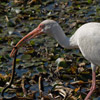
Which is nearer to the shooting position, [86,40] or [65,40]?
[86,40]

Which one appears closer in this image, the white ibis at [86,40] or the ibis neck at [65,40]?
the white ibis at [86,40]

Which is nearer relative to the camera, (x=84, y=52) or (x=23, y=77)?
(x=84, y=52)

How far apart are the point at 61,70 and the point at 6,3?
524cm

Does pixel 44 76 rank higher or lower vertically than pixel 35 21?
lower

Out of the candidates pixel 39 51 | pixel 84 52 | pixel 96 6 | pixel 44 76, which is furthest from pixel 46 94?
pixel 96 6

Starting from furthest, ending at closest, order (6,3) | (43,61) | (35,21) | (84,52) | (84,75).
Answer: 1. (6,3)
2. (35,21)
3. (43,61)
4. (84,75)
5. (84,52)

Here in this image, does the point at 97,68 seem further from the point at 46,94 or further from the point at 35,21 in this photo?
the point at 35,21

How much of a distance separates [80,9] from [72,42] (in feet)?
13.2

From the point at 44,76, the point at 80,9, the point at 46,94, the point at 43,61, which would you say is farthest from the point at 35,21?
the point at 46,94

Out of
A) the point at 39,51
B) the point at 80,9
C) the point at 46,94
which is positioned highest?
the point at 80,9

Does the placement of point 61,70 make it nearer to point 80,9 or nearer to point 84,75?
point 84,75

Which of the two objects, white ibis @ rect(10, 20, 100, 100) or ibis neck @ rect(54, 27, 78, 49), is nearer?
white ibis @ rect(10, 20, 100, 100)

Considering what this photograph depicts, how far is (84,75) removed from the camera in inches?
315

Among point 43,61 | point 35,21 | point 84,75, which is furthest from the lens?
point 35,21
